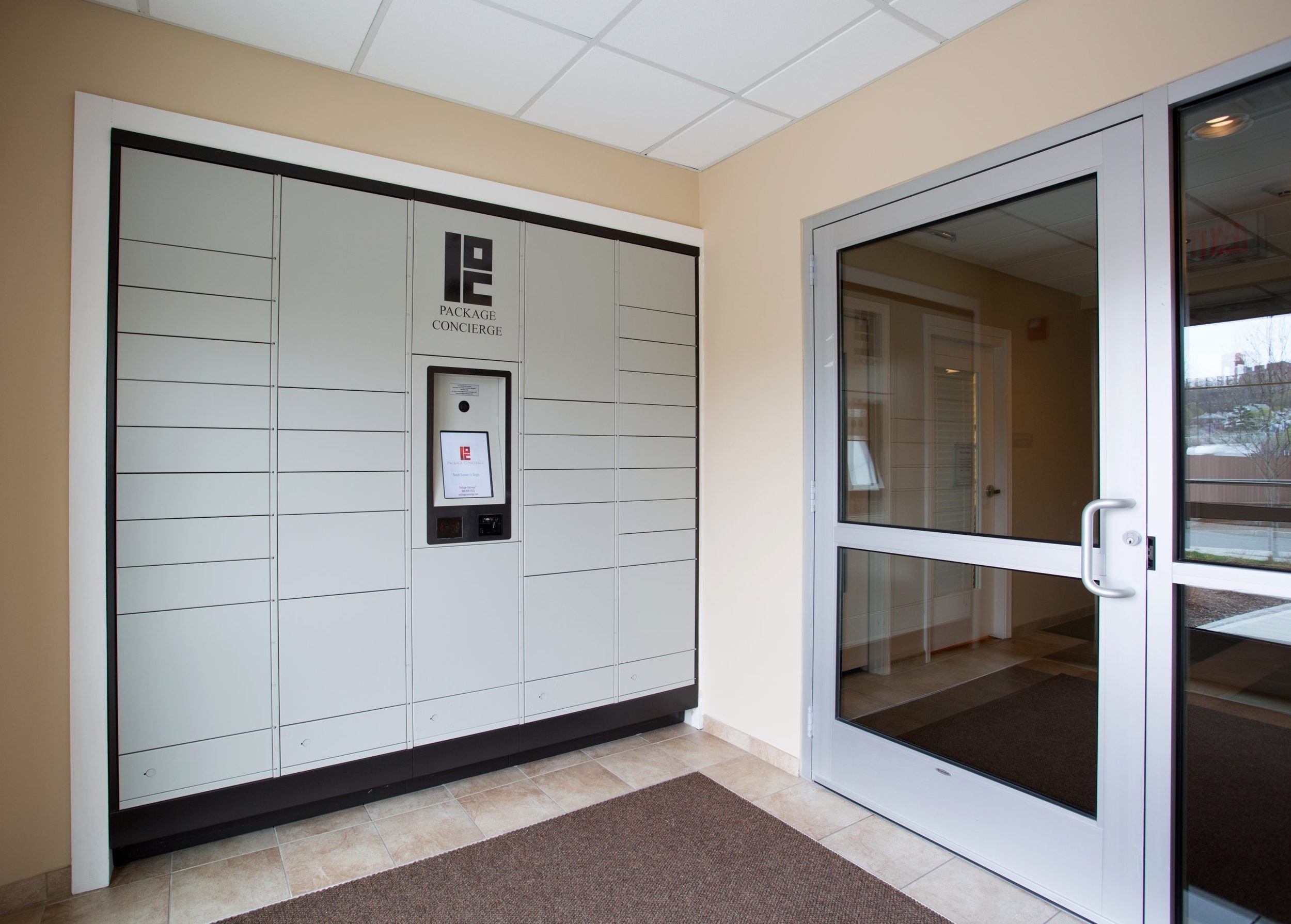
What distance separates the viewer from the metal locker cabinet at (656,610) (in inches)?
132

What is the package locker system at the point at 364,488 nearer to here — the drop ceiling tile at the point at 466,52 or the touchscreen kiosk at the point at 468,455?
the touchscreen kiosk at the point at 468,455

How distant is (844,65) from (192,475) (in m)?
2.76

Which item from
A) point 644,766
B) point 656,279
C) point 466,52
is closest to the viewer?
point 466,52

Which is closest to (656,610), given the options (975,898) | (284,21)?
(975,898)

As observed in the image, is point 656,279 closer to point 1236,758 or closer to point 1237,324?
point 1237,324

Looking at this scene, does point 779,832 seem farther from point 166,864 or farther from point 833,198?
point 833,198

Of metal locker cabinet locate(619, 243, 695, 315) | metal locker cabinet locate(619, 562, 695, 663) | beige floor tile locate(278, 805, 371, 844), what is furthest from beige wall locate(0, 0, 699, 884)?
metal locker cabinet locate(619, 562, 695, 663)

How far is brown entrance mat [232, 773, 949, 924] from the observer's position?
2.13 m

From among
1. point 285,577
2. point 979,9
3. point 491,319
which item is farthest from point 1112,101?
point 285,577

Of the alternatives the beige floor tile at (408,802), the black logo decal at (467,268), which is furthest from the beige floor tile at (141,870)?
the black logo decal at (467,268)

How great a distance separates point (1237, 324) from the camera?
1.81 metres

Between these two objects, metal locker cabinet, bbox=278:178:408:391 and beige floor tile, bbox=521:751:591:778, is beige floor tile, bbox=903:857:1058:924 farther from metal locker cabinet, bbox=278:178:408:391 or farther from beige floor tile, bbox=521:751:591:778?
metal locker cabinet, bbox=278:178:408:391

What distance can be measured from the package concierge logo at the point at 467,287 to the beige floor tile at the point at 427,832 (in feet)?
6.28

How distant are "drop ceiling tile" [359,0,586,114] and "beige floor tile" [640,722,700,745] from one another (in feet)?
9.77
